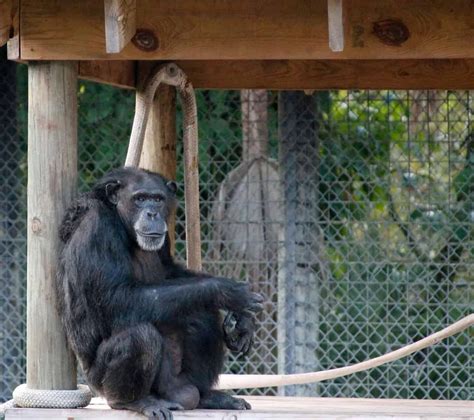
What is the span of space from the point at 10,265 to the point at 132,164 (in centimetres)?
279

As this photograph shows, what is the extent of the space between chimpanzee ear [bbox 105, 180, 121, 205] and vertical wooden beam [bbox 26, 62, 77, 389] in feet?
0.72

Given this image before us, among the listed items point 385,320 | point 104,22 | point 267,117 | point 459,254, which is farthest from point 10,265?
point 104,22

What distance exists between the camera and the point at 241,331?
4273mm

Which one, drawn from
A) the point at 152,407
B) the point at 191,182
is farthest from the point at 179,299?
the point at 191,182

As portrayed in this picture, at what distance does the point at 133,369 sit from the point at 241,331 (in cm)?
50

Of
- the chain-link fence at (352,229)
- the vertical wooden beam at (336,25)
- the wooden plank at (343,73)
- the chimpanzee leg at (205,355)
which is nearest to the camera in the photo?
the vertical wooden beam at (336,25)

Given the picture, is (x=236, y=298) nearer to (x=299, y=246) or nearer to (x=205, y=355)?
(x=205, y=355)

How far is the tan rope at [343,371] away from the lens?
448 cm

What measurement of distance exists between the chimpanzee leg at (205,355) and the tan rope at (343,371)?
0.51 ft

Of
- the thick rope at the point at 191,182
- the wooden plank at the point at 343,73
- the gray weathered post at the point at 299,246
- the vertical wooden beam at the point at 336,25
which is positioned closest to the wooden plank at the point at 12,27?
the thick rope at the point at 191,182

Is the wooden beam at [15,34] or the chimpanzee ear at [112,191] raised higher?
the wooden beam at [15,34]

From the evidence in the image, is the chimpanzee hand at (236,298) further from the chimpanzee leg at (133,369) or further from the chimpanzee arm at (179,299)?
the chimpanzee leg at (133,369)

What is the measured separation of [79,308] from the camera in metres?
4.05

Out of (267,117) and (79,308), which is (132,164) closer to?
(79,308)
